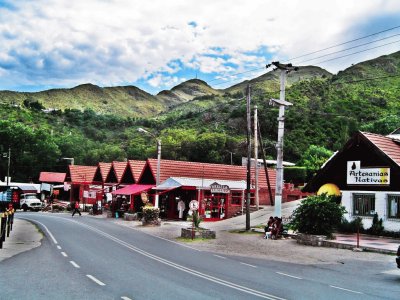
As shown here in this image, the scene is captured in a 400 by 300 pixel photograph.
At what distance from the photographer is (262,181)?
50906 millimetres

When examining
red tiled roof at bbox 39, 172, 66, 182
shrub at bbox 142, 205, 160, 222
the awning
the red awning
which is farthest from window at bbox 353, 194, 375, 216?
red tiled roof at bbox 39, 172, 66, 182

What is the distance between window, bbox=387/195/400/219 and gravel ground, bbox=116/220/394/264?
616 cm

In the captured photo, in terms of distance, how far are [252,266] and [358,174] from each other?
1499 centimetres

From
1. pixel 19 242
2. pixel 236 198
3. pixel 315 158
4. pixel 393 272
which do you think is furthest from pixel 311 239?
pixel 315 158

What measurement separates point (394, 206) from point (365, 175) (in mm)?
2565

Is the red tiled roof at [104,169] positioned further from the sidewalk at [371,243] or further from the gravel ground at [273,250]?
the sidewalk at [371,243]

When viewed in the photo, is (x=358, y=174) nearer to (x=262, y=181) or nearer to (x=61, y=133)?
(x=262, y=181)

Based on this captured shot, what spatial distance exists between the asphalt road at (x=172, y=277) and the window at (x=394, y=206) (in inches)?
387

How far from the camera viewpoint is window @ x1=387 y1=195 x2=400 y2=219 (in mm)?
27416

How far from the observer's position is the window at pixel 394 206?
89.9ft

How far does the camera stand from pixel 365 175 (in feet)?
95.9

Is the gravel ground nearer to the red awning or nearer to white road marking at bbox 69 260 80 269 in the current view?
white road marking at bbox 69 260 80 269

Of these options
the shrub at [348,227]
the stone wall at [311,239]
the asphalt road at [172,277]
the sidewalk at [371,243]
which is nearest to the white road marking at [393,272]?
the asphalt road at [172,277]

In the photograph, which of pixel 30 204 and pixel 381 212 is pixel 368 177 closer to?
pixel 381 212
